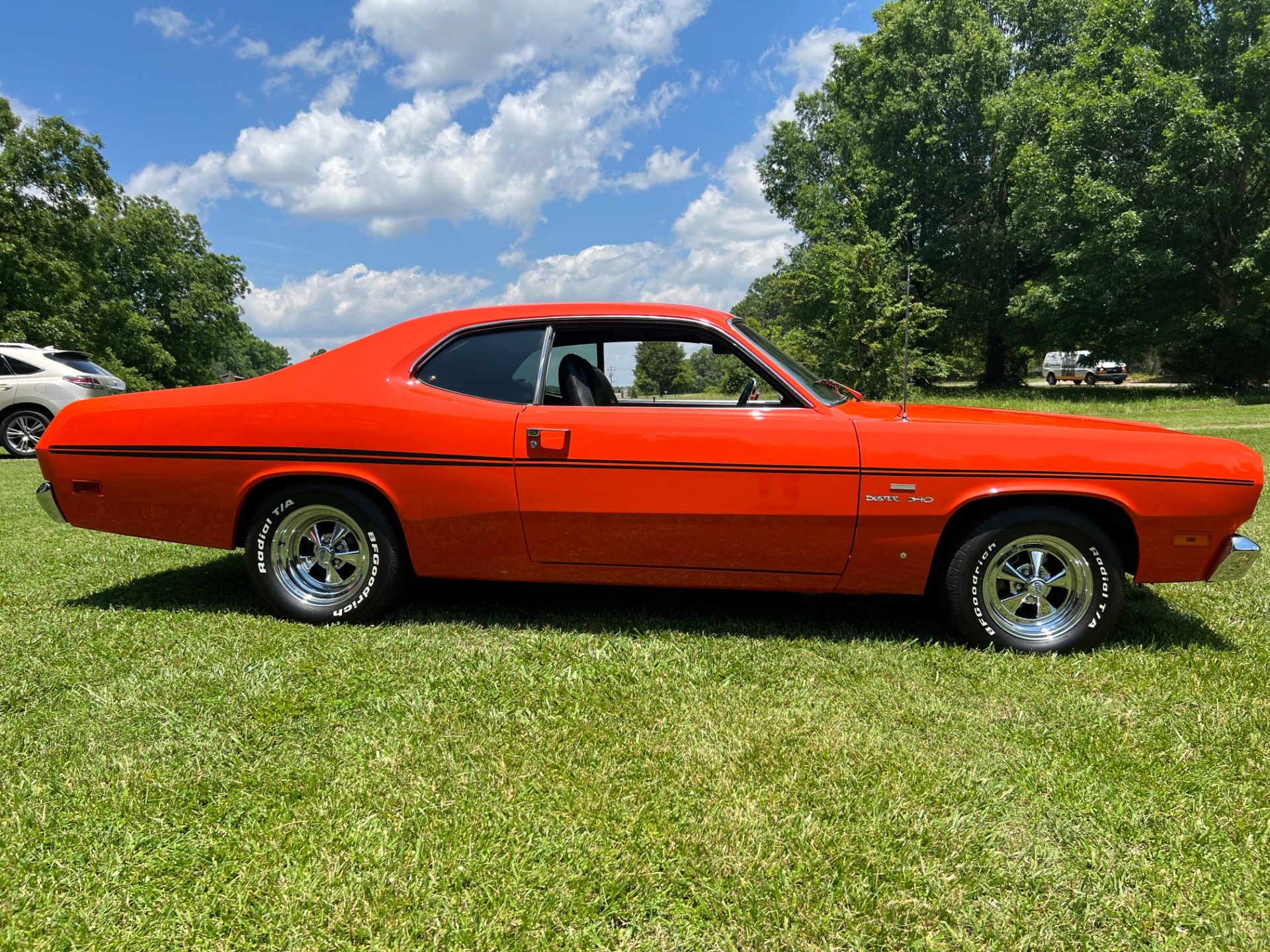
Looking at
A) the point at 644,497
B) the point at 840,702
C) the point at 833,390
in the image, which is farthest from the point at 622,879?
the point at 833,390

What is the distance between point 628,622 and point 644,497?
0.75 meters

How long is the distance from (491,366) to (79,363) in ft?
38.9

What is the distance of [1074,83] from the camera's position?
84.3 ft

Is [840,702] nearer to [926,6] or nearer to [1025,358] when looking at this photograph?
[926,6]

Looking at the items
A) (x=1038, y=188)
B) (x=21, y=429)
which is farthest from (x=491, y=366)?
(x=1038, y=188)

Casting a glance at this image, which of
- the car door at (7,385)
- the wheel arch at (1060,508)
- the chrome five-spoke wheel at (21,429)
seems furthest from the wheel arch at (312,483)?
the car door at (7,385)

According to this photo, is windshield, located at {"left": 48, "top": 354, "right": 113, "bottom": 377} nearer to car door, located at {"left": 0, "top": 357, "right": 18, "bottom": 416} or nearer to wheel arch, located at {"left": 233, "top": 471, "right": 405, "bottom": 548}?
car door, located at {"left": 0, "top": 357, "right": 18, "bottom": 416}

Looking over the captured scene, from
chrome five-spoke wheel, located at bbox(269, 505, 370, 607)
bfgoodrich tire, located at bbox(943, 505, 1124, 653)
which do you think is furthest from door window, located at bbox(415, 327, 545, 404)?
bfgoodrich tire, located at bbox(943, 505, 1124, 653)

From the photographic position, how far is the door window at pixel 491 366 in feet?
11.6

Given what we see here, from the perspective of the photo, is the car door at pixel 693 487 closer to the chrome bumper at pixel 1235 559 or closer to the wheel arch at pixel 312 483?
the wheel arch at pixel 312 483

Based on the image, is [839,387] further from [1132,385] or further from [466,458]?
[1132,385]

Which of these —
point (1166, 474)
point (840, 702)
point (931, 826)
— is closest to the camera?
point (931, 826)

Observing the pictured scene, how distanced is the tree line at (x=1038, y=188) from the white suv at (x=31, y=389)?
19.4 metres

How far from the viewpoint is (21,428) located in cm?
1145
